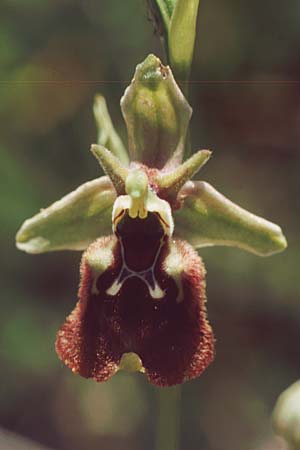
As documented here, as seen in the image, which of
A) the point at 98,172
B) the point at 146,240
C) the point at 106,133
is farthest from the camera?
the point at 98,172

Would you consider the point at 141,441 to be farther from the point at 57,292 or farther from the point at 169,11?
the point at 169,11

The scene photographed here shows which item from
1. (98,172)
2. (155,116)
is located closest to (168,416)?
(155,116)

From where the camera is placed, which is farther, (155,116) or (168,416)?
(155,116)

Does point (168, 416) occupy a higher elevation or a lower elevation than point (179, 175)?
lower

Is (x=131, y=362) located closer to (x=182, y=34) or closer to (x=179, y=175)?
(x=179, y=175)

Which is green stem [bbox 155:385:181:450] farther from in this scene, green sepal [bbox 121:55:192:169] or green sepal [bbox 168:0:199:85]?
green sepal [bbox 168:0:199:85]

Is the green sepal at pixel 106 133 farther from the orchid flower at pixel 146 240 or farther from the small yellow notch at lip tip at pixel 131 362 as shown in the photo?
the small yellow notch at lip tip at pixel 131 362
